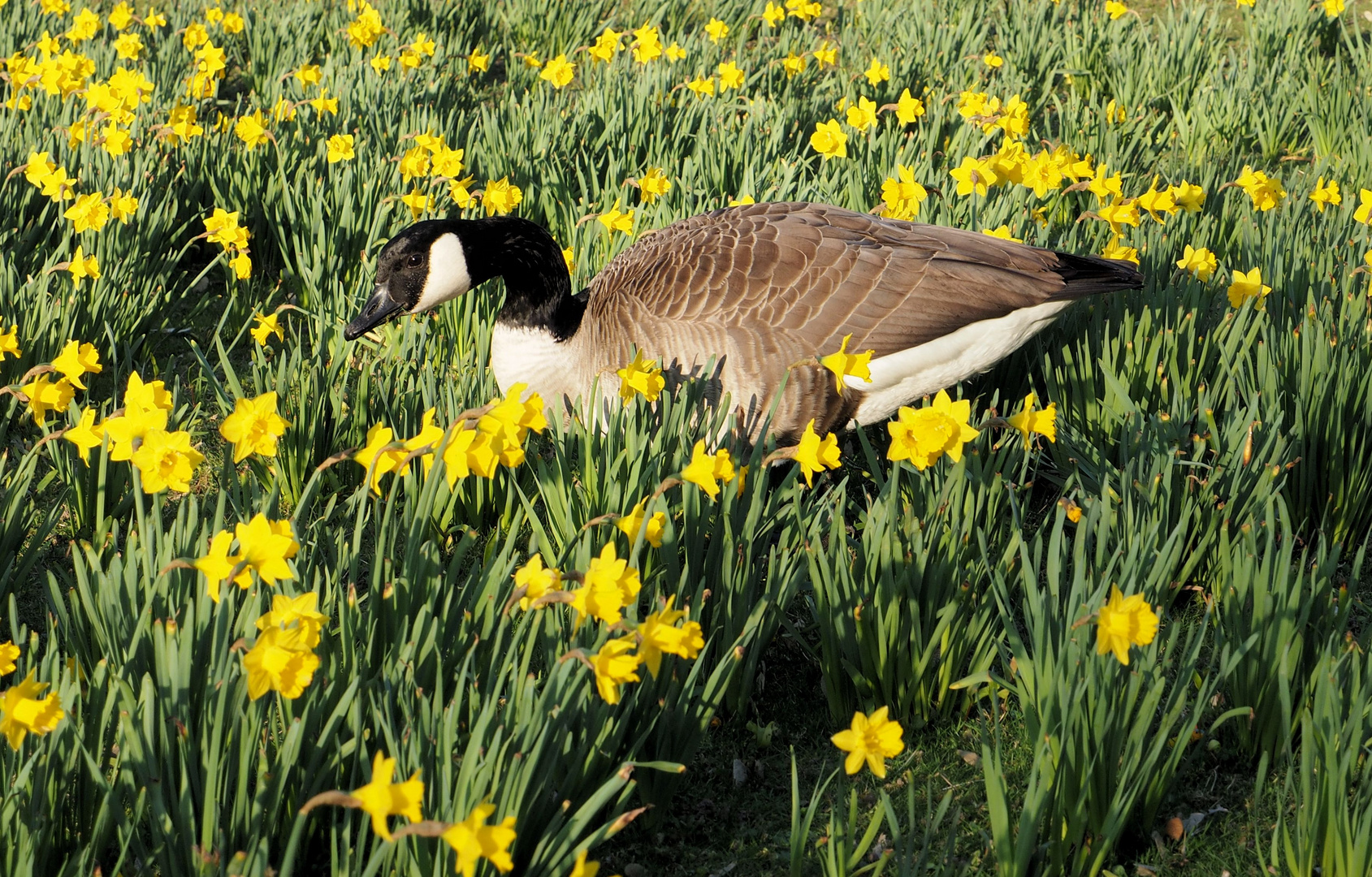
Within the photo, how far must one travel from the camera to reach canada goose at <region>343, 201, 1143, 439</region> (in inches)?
138

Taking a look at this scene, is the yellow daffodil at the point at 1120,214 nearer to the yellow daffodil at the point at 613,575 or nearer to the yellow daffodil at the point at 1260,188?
the yellow daffodil at the point at 1260,188

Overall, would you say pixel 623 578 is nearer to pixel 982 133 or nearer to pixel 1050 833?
pixel 1050 833

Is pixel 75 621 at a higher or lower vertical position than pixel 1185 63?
lower

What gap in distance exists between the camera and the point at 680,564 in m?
2.85

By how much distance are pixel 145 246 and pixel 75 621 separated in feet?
7.93

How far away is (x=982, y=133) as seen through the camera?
575cm

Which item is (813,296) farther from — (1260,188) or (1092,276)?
(1260,188)

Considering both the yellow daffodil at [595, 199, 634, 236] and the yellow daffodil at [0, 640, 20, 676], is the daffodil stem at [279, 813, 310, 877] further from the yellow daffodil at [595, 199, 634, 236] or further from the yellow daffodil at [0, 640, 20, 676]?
the yellow daffodil at [595, 199, 634, 236]

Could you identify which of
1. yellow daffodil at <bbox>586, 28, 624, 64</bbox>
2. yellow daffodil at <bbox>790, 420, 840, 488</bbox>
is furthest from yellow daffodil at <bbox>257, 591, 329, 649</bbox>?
yellow daffodil at <bbox>586, 28, 624, 64</bbox>

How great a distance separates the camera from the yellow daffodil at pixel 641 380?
284 centimetres

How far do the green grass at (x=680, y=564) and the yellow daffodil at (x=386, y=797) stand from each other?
0.25 metres

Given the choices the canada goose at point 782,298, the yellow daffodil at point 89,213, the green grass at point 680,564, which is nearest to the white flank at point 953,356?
the canada goose at point 782,298

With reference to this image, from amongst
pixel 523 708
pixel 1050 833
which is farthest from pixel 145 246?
pixel 1050 833

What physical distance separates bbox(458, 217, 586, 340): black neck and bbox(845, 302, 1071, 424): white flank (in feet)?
3.32
